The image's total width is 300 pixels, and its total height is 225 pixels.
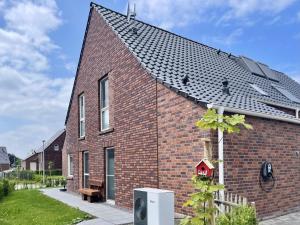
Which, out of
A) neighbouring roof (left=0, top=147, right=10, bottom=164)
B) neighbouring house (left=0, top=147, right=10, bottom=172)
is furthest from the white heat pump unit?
neighbouring roof (left=0, top=147, right=10, bottom=164)

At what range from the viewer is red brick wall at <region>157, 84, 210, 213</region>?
8508 millimetres

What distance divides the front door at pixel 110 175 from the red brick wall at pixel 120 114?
0.78 feet

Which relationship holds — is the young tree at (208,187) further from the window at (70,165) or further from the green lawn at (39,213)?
the window at (70,165)

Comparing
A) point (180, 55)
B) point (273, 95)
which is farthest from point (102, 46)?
point (273, 95)

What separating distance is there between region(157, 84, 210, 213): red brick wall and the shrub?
74.3 inches

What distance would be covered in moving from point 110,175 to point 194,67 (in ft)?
17.8

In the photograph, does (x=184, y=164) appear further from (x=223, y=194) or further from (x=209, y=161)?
(x=209, y=161)

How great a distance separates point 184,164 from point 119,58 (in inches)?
223

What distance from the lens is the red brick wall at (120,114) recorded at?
10656 millimetres

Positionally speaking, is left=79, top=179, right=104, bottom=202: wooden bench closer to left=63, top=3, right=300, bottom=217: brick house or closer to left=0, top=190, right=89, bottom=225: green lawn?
left=63, top=3, right=300, bottom=217: brick house

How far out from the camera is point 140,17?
16250 mm

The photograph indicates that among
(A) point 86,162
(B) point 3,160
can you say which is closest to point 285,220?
(A) point 86,162

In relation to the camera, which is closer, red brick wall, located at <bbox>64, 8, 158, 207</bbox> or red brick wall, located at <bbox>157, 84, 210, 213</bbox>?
red brick wall, located at <bbox>157, 84, 210, 213</bbox>

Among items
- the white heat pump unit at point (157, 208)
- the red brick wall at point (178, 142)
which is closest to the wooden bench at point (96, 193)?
the red brick wall at point (178, 142)
